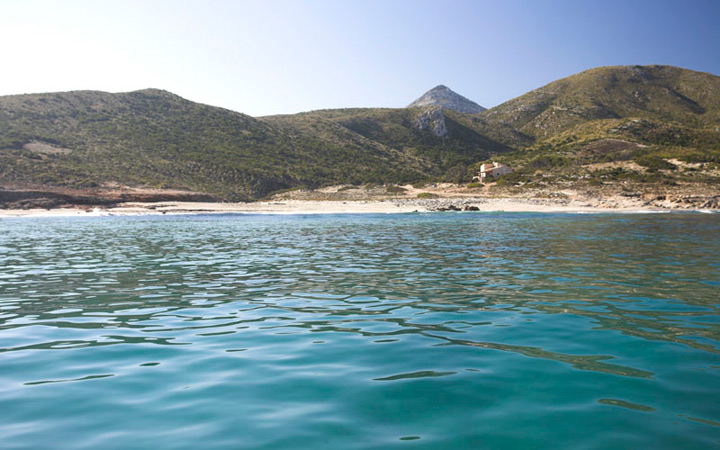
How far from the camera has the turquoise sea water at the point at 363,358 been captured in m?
4.12

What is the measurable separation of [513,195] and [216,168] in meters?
53.1

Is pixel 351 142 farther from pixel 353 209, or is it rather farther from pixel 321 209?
pixel 353 209

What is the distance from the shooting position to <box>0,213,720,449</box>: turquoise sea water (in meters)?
4.12

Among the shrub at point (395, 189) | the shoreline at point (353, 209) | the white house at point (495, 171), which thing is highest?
the white house at point (495, 171)

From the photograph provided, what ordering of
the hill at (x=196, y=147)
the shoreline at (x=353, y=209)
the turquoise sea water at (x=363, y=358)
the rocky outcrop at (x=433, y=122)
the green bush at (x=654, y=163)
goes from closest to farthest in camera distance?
the turquoise sea water at (x=363, y=358) → the shoreline at (x=353, y=209) → the green bush at (x=654, y=163) → the hill at (x=196, y=147) → the rocky outcrop at (x=433, y=122)

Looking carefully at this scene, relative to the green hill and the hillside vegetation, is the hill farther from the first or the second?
the green hill

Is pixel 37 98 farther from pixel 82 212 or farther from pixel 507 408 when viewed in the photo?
pixel 507 408

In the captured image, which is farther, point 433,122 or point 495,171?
point 433,122

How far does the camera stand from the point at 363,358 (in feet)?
20.1

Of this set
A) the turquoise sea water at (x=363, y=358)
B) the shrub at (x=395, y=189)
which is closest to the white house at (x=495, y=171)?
the shrub at (x=395, y=189)

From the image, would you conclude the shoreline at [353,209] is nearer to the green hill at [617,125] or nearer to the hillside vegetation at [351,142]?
the hillside vegetation at [351,142]

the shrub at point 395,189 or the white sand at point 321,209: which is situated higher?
the shrub at point 395,189

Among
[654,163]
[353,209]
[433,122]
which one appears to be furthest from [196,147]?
[654,163]

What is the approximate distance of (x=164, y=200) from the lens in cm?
6106
